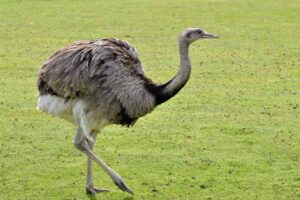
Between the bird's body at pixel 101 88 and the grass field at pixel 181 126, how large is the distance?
56cm

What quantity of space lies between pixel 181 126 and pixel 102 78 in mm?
2214

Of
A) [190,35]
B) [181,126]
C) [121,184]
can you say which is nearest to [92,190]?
[121,184]

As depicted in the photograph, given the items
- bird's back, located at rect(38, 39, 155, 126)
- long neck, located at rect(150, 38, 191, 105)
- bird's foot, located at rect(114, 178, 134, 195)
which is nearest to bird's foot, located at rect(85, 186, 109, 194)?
bird's foot, located at rect(114, 178, 134, 195)

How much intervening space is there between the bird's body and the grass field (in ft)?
1.82

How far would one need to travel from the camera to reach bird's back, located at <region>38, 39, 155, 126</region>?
715 cm

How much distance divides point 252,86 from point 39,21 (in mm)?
6818

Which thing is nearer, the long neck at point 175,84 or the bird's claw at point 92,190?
the long neck at point 175,84

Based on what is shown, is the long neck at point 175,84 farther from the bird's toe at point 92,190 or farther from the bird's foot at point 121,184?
the bird's toe at point 92,190

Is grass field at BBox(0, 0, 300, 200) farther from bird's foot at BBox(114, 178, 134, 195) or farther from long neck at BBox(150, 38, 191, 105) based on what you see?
long neck at BBox(150, 38, 191, 105)

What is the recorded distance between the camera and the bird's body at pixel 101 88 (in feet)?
23.4

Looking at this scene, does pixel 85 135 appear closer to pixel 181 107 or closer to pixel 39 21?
pixel 181 107

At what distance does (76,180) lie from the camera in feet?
24.7

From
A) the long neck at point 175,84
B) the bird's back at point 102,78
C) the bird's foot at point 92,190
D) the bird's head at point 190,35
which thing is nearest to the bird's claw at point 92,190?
the bird's foot at point 92,190

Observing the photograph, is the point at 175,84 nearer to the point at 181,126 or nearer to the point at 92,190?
the point at 92,190
